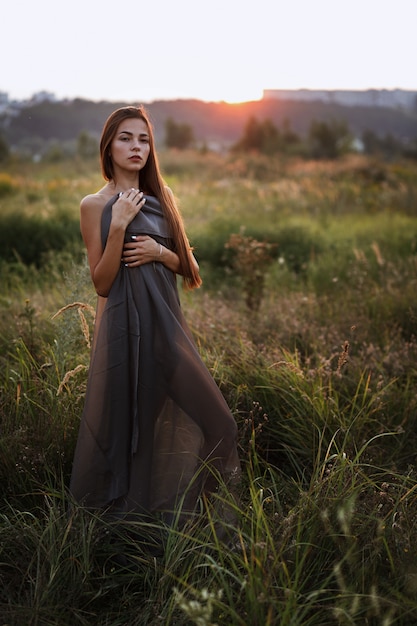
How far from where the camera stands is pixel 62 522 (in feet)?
9.05

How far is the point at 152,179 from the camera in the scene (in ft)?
10.2

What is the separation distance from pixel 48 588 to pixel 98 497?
55 centimetres

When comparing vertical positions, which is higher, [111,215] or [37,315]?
[111,215]

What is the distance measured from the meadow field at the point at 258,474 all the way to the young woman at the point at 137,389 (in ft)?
0.48

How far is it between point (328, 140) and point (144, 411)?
41902 millimetres

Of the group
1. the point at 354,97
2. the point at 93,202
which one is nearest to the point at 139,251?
the point at 93,202

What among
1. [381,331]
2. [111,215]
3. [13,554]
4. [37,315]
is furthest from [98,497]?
[381,331]

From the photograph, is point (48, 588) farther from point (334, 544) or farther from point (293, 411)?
point (293, 411)

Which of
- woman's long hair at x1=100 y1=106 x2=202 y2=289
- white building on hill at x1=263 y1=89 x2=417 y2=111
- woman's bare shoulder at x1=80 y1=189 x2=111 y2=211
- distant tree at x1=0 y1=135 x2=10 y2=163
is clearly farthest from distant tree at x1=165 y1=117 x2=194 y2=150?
woman's bare shoulder at x1=80 y1=189 x2=111 y2=211

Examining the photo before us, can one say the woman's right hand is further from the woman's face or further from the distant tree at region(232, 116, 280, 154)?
the distant tree at region(232, 116, 280, 154)

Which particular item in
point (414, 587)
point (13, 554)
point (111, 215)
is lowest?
point (13, 554)

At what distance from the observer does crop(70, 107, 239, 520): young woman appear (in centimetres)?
285

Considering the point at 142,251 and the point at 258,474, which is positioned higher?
the point at 142,251

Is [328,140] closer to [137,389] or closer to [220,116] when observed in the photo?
[137,389]
